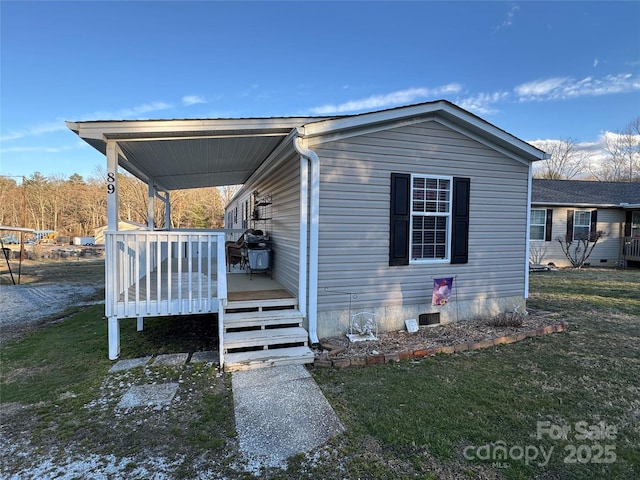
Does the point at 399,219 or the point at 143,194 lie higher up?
the point at 143,194

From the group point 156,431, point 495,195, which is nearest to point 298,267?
point 156,431

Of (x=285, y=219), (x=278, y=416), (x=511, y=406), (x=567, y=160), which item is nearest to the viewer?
(x=278, y=416)

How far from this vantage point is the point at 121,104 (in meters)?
16.9

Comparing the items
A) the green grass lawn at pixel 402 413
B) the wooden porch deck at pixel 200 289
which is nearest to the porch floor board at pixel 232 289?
the wooden porch deck at pixel 200 289

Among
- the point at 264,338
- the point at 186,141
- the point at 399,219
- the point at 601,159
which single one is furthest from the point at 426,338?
the point at 601,159

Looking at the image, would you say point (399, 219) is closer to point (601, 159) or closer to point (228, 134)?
point (228, 134)

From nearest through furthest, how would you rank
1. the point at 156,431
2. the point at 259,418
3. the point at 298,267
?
the point at 156,431, the point at 259,418, the point at 298,267

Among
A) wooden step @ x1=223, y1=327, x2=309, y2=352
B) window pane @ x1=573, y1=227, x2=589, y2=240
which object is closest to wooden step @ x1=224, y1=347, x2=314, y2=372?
wooden step @ x1=223, y1=327, x2=309, y2=352

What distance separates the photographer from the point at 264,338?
14.1 ft

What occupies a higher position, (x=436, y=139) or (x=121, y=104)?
(x=121, y=104)

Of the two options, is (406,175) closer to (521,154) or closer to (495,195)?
(495,195)

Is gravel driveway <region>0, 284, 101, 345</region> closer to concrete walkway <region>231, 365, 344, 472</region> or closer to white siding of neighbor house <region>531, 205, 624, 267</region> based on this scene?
concrete walkway <region>231, 365, 344, 472</region>

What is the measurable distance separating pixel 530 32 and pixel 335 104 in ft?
35.3

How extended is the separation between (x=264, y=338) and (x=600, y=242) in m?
16.9
